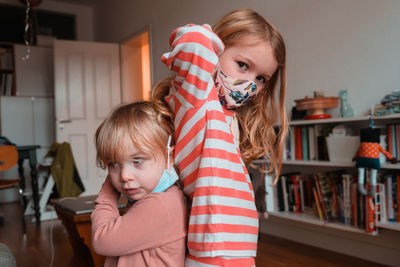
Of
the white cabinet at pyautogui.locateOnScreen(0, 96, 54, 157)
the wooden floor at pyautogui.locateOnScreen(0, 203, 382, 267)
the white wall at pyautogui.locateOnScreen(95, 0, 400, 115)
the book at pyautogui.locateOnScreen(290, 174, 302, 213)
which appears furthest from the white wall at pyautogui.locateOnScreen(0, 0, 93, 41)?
the book at pyautogui.locateOnScreen(290, 174, 302, 213)

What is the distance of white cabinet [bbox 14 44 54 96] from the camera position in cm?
533

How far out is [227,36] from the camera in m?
0.74

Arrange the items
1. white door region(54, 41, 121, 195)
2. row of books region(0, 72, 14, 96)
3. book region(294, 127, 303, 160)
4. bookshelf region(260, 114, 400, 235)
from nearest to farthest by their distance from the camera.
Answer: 1. bookshelf region(260, 114, 400, 235)
2. book region(294, 127, 303, 160)
3. white door region(54, 41, 121, 195)
4. row of books region(0, 72, 14, 96)

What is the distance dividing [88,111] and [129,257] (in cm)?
444

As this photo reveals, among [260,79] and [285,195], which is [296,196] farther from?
[260,79]

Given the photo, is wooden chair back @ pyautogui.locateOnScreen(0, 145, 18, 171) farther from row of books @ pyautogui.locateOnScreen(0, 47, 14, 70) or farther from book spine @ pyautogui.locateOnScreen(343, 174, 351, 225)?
book spine @ pyautogui.locateOnScreen(343, 174, 351, 225)

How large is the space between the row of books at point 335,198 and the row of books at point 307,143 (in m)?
0.15

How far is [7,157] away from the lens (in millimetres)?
3289

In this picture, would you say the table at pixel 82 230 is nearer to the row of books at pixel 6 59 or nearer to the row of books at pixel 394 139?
the row of books at pixel 394 139

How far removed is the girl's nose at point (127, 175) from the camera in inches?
27.9

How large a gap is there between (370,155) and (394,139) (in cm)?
23

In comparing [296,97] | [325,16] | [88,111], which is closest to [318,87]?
[296,97]

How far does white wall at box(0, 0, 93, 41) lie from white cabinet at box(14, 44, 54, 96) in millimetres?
697

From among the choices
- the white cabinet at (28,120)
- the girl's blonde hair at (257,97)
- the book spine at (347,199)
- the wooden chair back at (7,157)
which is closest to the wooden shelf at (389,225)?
the book spine at (347,199)
